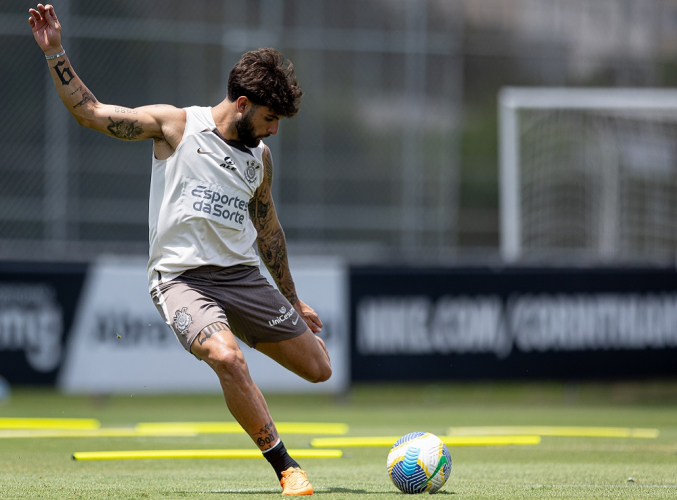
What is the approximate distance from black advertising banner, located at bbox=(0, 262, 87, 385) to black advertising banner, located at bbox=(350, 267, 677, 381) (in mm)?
3434

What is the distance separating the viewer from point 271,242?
20.6ft

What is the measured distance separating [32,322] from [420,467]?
776 cm

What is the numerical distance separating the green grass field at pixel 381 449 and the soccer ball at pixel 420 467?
0.30 feet

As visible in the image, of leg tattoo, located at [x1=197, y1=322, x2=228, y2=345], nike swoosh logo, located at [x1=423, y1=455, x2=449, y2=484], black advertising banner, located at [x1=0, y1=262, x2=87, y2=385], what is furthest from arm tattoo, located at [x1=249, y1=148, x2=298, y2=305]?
black advertising banner, located at [x1=0, y1=262, x2=87, y2=385]

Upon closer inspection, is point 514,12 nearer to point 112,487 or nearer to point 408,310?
point 408,310

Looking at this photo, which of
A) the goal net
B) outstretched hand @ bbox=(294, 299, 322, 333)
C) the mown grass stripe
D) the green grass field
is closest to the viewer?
the green grass field

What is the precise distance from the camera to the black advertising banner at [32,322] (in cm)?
1204

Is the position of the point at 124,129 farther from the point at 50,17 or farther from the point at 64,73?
the point at 50,17

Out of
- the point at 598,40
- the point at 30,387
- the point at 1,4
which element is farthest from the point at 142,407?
the point at 598,40

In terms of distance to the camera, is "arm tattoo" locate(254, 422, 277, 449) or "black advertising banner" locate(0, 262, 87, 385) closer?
"arm tattoo" locate(254, 422, 277, 449)

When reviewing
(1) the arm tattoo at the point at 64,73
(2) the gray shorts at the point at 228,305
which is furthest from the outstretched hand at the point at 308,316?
(1) the arm tattoo at the point at 64,73

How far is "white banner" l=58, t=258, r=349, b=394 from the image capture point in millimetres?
12219

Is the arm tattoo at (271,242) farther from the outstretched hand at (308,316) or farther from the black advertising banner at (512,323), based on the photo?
the black advertising banner at (512,323)

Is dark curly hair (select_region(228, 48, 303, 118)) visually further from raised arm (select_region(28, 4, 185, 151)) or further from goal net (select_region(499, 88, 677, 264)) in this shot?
goal net (select_region(499, 88, 677, 264))
